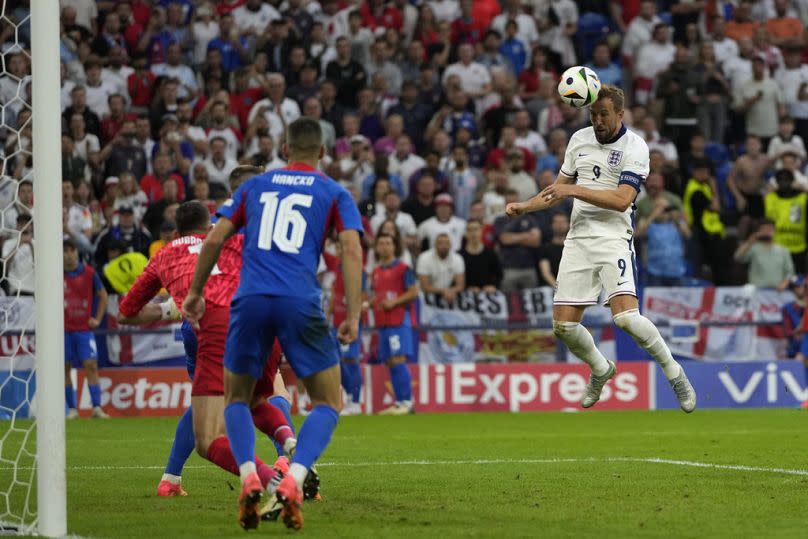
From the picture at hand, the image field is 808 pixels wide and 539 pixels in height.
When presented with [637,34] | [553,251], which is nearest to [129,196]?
[553,251]

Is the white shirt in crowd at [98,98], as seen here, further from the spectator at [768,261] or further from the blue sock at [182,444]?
the blue sock at [182,444]

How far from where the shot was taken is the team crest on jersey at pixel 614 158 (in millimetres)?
11039

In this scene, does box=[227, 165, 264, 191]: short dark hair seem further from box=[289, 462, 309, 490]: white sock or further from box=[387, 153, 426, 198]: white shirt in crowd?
box=[387, 153, 426, 198]: white shirt in crowd

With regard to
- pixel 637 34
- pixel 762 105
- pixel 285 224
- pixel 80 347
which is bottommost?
pixel 80 347

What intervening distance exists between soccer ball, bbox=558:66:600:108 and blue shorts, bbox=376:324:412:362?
27.0 feet

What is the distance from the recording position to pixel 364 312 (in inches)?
761

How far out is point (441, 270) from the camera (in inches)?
791

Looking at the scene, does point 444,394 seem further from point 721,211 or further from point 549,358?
point 721,211

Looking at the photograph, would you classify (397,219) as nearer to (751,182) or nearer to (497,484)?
(751,182)

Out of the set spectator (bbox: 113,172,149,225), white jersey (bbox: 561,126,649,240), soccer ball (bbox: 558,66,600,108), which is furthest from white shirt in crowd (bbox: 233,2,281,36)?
soccer ball (bbox: 558,66,600,108)

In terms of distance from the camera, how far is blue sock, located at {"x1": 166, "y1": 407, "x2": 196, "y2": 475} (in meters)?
9.13

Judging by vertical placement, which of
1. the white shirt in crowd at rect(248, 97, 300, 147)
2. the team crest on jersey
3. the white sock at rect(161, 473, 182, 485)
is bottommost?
the white sock at rect(161, 473, 182, 485)

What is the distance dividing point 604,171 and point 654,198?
1033cm

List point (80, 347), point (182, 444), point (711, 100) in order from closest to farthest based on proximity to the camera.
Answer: point (182, 444)
point (80, 347)
point (711, 100)
